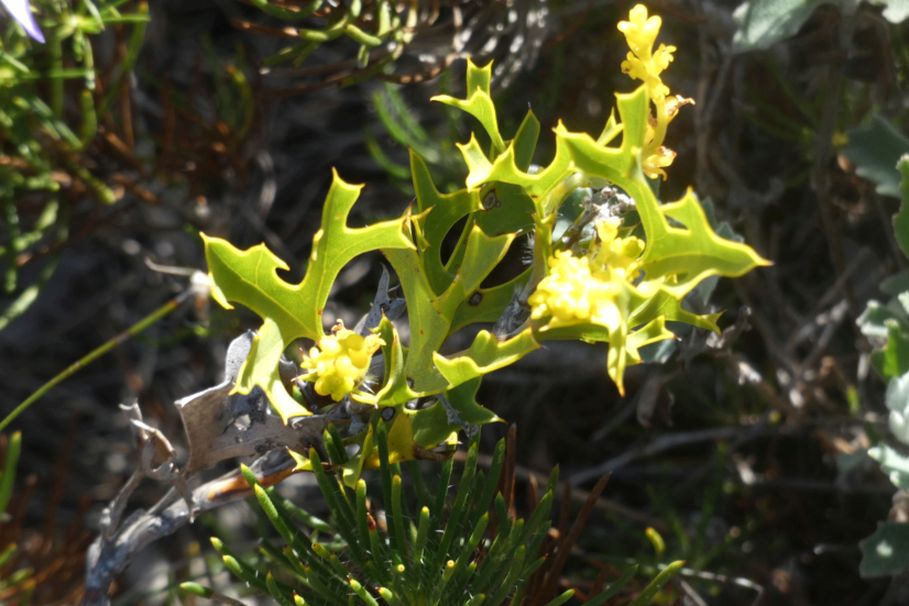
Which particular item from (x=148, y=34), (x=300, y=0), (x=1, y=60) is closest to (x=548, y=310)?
(x=300, y=0)

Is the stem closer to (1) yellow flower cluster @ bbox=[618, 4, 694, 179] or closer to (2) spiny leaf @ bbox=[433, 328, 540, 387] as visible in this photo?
(2) spiny leaf @ bbox=[433, 328, 540, 387]

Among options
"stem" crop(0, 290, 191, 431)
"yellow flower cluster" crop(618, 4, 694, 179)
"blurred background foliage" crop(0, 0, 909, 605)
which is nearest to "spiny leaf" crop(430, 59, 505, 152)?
"yellow flower cluster" crop(618, 4, 694, 179)

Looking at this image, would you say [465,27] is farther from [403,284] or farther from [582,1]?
[403,284]

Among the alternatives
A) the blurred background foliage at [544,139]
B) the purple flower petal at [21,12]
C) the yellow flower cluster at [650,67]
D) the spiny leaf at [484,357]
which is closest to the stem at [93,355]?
the blurred background foliage at [544,139]

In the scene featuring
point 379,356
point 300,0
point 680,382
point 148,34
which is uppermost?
point 300,0

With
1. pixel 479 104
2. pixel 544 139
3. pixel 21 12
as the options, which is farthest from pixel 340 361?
pixel 544 139

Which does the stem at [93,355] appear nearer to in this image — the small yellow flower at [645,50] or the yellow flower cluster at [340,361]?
the yellow flower cluster at [340,361]

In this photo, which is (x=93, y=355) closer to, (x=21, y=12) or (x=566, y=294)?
(x=21, y=12)
